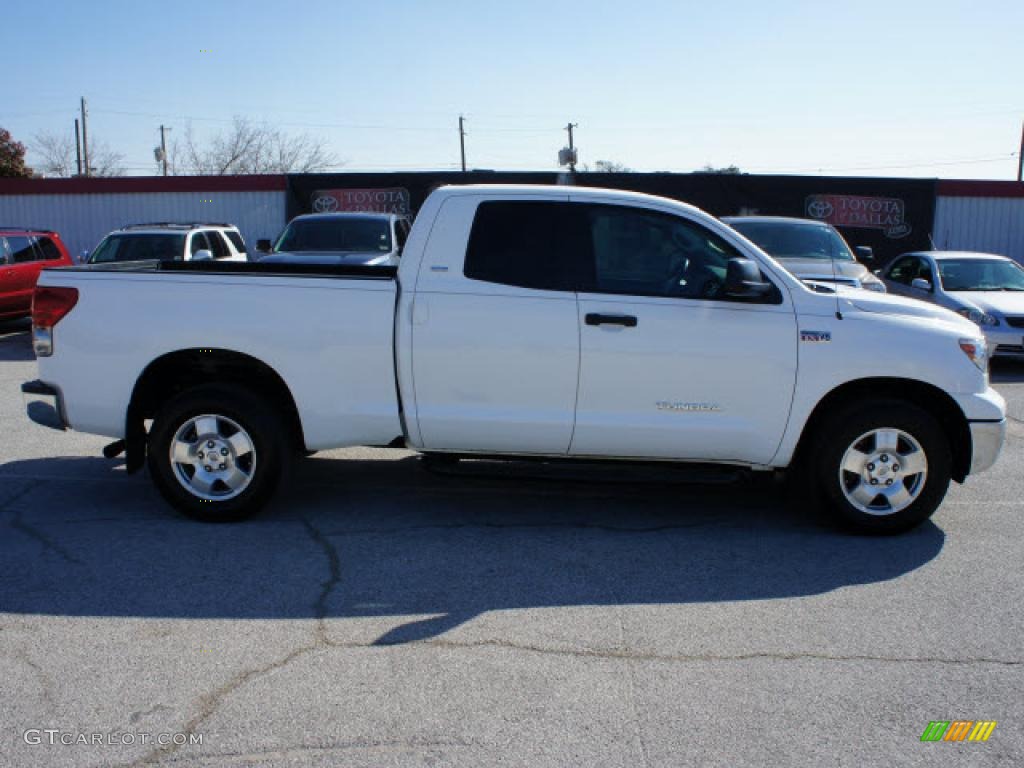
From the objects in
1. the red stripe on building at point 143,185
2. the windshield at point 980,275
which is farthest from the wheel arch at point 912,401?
the red stripe on building at point 143,185

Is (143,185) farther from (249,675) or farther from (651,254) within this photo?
(249,675)

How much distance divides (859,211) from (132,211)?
17.2 metres

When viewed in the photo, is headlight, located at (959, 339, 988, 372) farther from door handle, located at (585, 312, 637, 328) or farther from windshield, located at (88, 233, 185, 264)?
windshield, located at (88, 233, 185, 264)

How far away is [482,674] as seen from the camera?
149 inches

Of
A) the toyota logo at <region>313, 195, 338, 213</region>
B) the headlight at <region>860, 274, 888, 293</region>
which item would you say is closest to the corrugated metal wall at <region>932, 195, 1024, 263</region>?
the headlight at <region>860, 274, 888, 293</region>

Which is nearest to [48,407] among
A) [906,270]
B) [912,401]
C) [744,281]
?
[744,281]

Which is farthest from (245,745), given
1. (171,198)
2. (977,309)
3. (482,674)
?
(171,198)

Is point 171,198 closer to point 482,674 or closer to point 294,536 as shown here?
point 294,536

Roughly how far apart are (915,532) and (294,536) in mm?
3725

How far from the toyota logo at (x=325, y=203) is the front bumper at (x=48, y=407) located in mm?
16596

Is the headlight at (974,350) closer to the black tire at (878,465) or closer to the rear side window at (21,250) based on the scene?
the black tire at (878,465)

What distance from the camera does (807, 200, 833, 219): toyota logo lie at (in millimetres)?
20875

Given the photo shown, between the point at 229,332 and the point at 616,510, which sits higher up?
the point at 229,332

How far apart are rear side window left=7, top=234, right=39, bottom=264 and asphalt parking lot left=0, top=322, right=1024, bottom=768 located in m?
10.3
